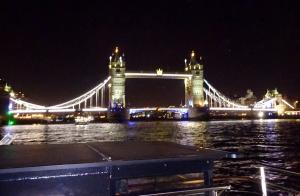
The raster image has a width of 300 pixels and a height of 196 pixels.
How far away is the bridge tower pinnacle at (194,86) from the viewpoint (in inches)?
4503

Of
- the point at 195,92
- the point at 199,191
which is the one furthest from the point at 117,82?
the point at 199,191

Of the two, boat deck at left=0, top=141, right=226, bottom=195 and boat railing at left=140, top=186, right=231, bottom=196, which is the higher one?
boat deck at left=0, top=141, right=226, bottom=195

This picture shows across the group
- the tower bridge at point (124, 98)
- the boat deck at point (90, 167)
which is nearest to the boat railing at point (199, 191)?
the boat deck at point (90, 167)

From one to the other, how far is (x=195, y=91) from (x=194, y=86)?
6.72ft

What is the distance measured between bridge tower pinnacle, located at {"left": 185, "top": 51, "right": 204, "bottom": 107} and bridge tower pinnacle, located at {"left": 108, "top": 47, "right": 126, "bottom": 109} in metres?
20.4

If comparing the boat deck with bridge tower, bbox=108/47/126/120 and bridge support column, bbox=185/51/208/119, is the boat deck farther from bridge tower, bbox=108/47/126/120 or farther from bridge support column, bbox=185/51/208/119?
bridge support column, bbox=185/51/208/119

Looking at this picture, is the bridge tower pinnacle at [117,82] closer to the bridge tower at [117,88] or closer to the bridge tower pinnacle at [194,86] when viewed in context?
the bridge tower at [117,88]

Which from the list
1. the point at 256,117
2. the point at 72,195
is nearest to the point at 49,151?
the point at 72,195

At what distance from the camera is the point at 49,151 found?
2645 mm

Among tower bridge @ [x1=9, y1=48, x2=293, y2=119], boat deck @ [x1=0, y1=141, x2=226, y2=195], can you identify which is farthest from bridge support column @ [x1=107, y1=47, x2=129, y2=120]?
boat deck @ [x1=0, y1=141, x2=226, y2=195]

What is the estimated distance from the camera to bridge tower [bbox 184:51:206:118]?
111 meters

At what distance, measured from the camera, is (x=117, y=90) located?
10875cm

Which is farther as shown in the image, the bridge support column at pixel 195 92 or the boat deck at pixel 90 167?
the bridge support column at pixel 195 92

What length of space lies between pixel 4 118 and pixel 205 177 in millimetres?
98837
